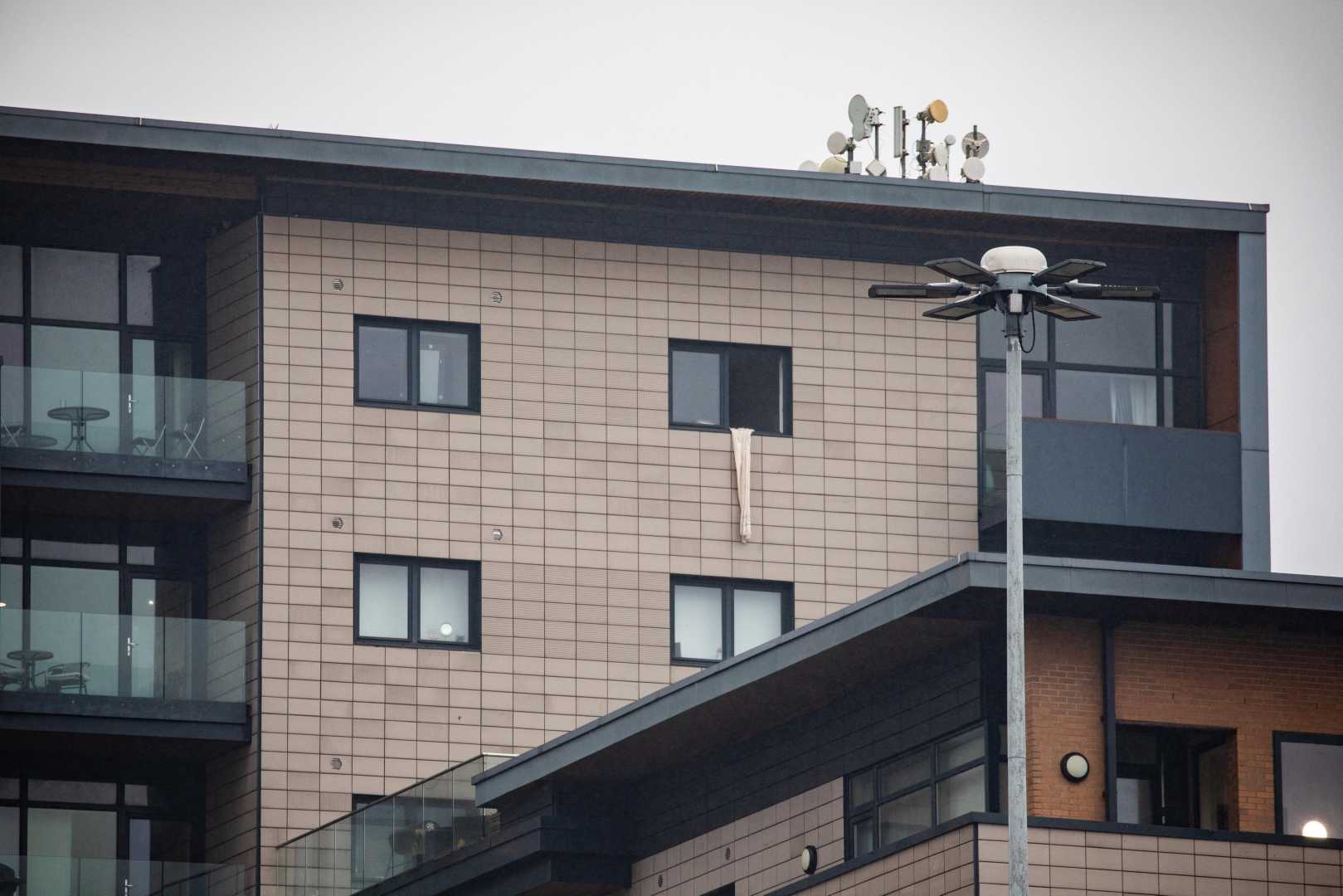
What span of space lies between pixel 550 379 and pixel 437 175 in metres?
3.68

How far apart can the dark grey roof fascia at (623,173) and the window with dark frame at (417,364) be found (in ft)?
8.33

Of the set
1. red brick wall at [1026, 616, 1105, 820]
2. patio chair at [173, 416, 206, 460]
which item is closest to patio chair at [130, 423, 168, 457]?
patio chair at [173, 416, 206, 460]

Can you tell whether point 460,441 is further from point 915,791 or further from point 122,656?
point 915,791

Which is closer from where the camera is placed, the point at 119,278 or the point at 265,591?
the point at 265,591

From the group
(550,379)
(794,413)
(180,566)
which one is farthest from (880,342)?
(180,566)

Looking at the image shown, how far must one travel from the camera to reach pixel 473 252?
4141 centimetres

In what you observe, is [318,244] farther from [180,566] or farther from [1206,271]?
[1206,271]

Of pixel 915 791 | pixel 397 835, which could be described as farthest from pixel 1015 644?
pixel 397 835

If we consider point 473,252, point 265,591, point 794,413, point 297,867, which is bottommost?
point 297,867

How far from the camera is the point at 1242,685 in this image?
27.7m

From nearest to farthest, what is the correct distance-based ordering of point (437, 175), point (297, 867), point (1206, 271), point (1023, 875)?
point (1023, 875) → point (297, 867) → point (437, 175) → point (1206, 271)

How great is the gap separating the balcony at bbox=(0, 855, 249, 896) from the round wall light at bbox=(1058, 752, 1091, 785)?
16.1m

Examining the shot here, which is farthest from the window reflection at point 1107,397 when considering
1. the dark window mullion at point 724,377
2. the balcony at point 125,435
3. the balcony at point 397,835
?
the balcony at point 125,435

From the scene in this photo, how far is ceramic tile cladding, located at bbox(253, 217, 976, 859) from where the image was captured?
1567 inches
